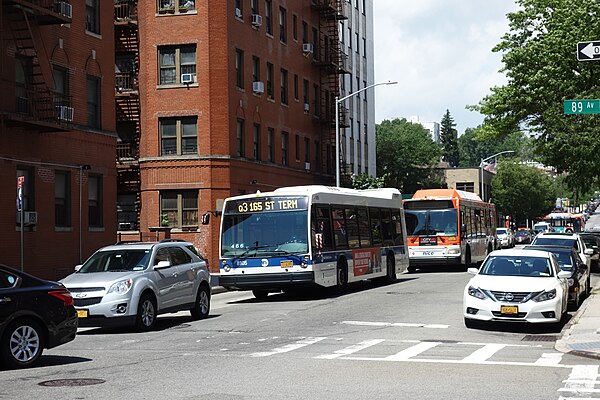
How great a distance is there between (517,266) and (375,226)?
11248 mm

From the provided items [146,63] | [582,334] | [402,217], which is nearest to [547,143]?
[402,217]

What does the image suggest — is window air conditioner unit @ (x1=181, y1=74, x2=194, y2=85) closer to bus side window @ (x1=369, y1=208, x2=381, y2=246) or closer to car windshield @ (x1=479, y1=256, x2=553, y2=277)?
bus side window @ (x1=369, y1=208, x2=381, y2=246)

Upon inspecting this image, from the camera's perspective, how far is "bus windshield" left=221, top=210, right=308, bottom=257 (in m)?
23.8

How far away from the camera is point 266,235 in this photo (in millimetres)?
24016

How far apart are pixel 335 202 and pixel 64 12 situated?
1110 cm

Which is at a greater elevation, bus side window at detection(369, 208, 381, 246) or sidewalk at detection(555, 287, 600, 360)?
bus side window at detection(369, 208, 381, 246)

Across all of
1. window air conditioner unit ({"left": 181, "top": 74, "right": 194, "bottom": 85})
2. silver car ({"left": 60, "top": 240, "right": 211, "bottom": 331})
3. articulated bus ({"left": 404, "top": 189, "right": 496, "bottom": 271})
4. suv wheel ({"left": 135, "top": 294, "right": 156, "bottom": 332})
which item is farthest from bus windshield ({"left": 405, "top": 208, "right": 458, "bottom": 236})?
suv wheel ({"left": 135, "top": 294, "right": 156, "bottom": 332})

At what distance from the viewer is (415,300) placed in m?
24.2

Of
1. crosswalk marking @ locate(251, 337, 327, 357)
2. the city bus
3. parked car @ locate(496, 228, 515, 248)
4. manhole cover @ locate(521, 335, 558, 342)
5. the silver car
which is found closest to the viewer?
crosswalk marking @ locate(251, 337, 327, 357)

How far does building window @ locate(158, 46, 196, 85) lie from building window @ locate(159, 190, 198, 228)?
526 centimetres

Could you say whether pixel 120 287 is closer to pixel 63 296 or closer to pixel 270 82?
pixel 63 296

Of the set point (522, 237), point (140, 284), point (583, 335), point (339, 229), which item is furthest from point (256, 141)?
point (522, 237)

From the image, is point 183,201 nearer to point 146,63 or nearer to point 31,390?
point 146,63

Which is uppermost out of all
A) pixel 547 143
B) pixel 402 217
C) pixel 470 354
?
pixel 547 143
